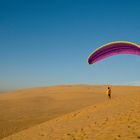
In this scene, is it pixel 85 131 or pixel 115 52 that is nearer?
pixel 85 131

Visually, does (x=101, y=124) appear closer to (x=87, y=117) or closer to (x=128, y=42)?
(x=87, y=117)

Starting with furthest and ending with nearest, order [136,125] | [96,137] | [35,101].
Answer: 1. [35,101]
2. [136,125]
3. [96,137]

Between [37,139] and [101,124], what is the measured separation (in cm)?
299

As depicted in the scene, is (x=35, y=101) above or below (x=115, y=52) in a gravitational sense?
below

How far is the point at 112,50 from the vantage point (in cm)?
1376

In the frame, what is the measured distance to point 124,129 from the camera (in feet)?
38.8

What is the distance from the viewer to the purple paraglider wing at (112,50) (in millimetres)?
12367

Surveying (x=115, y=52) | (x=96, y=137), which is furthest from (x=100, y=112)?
(x=96, y=137)

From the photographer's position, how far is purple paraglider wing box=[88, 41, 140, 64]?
12.4 meters

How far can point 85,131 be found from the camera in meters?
12.8

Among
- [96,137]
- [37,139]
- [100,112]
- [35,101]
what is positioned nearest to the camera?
[96,137]

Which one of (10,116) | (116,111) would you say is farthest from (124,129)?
(10,116)

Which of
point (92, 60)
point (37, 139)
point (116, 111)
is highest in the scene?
point (92, 60)

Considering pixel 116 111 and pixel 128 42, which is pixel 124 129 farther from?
pixel 116 111
